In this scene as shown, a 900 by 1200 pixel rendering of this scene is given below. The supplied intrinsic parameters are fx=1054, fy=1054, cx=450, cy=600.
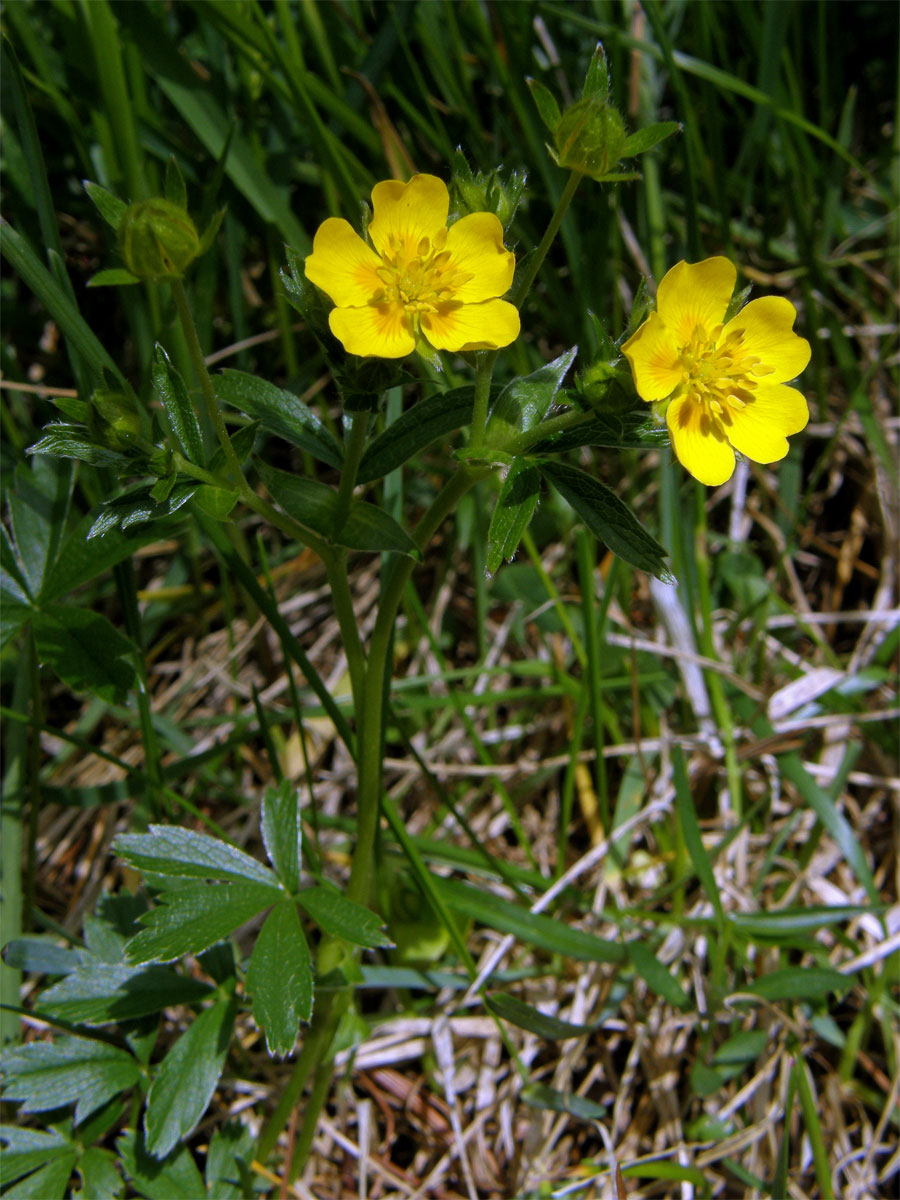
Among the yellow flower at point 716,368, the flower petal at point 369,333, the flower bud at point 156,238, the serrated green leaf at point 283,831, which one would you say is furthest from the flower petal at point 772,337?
the serrated green leaf at point 283,831

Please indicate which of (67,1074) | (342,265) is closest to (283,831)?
(67,1074)

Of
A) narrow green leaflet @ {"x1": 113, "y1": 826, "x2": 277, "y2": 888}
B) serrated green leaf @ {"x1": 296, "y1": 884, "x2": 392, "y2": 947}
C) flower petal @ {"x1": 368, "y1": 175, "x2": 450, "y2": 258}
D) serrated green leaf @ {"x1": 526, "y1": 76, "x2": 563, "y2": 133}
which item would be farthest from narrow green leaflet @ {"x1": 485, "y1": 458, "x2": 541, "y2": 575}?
narrow green leaflet @ {"x1": 113, "y1": 826, "x2": 277, "y2": 888}

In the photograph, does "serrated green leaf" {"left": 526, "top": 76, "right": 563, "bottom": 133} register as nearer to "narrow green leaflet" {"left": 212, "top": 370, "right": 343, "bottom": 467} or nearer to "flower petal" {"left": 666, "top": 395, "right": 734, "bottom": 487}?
"flower petal" {"left": 666, "top": 395, "right": 734, "bottom": 487}

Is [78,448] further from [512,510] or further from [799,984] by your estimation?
[799,984]

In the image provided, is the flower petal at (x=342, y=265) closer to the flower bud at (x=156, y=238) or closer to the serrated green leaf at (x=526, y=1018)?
the flower bud at (x=156, y=238)

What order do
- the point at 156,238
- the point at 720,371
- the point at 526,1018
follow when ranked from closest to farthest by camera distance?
the point at 156,238, the point at 720,371, the point at 526,1018

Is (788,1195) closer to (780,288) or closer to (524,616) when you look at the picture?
(524,616)
